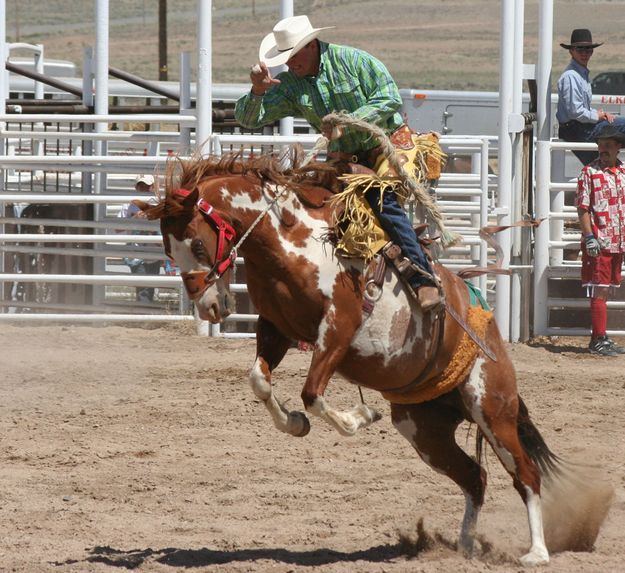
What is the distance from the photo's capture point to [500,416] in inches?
217

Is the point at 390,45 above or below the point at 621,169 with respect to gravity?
above

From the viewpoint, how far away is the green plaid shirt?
542cm

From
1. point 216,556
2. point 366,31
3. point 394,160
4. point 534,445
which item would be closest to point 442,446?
point 534,445

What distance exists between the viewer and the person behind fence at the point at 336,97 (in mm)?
5262

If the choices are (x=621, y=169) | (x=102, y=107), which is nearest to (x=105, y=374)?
(x=102, y=107)

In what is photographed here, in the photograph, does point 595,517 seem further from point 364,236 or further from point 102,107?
point 102,107

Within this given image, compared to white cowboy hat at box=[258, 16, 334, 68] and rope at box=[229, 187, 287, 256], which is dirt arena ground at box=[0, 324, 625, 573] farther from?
white cowboy hat at box=[258, 16, 334, 68]

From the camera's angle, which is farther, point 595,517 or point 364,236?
point 595,517

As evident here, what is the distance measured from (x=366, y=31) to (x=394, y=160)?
62.7 metres

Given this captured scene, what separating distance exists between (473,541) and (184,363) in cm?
443

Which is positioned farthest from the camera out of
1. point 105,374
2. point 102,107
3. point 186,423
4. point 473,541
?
point 102,107

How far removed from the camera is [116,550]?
210 inches

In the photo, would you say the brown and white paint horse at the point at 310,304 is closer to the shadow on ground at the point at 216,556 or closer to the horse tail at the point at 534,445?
the horse tail at the point at 534,445

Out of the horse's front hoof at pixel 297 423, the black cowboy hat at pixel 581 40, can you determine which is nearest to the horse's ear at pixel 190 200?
the horse's front hoof at pixel 297 423
